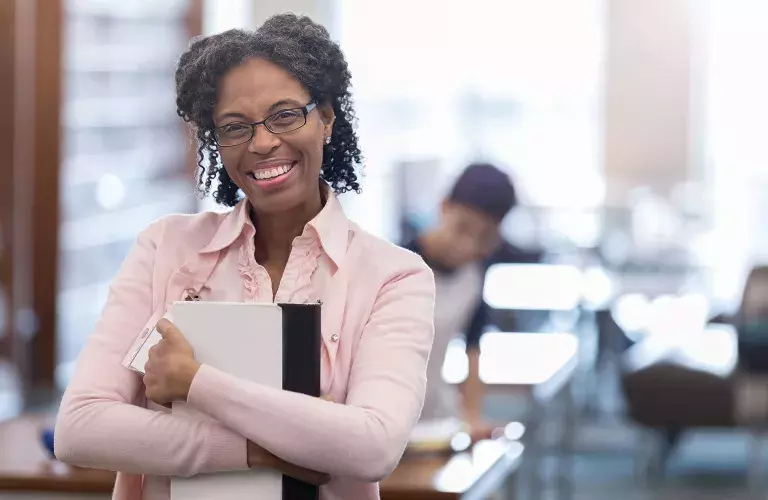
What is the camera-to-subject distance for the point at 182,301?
1.63 meters

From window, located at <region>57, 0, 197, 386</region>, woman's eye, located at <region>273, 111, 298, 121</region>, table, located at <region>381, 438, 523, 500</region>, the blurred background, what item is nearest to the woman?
woman's eye, located at <region>273, 111, 298, 121</region>

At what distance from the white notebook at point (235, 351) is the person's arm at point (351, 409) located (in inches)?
1.6

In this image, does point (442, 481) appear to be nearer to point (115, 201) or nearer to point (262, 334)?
point (262, 334)

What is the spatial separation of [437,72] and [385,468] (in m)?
7.81

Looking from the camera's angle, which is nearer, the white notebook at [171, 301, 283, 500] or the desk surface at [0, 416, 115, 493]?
the white notebook at [171, 301, 283, 500]

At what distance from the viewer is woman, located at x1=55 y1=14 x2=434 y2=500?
1.57 metres

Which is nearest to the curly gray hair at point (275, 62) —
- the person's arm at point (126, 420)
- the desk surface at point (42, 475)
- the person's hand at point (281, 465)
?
the person's arm at point (126, 420)

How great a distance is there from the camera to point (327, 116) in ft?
5.81

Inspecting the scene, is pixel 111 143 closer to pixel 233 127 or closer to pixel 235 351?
pixel 233 127

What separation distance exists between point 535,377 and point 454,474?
1369 mm

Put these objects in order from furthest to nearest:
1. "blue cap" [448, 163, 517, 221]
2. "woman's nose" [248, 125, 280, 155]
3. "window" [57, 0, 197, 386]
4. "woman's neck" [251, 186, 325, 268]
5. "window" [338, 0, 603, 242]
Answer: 1. "window" [338, 0, 603, 242]
2. "window" [57, 0, 197, 386]
3. "blue cap" [448, 163, 517, 221]
4. "woman's neck" [251, 186, 325, 268]
5. "woman's nose" [248, 125, 280, 155]

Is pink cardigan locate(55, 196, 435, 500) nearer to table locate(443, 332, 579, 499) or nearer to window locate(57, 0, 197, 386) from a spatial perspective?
table locate(443, 332, 579, 499)

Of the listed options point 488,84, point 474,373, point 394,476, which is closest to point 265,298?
point 394,476

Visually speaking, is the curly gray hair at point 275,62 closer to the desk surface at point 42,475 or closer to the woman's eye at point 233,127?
the woman's eye at point 233,127
